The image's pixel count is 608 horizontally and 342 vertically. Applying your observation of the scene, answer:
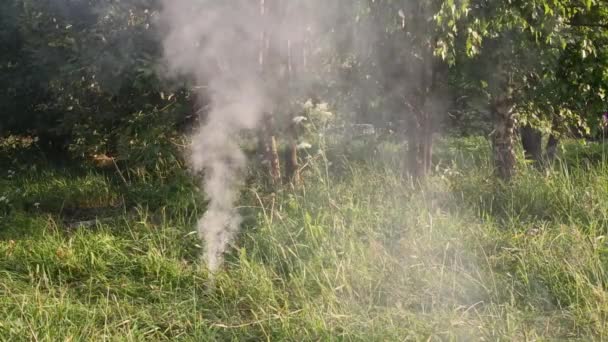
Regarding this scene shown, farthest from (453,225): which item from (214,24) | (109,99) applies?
(109,99)

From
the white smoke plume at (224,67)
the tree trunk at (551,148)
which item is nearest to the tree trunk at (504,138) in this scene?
the tree trunk at (551,148)

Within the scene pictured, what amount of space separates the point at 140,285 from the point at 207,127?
6.99 ft

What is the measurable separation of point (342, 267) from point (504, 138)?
2.31 meters

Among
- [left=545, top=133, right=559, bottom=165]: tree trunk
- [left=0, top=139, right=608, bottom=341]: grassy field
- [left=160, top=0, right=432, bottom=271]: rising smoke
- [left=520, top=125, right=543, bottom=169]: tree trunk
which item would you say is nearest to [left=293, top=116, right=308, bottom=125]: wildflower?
[left=160, top=0, right=432, bottom=271]: rising smoke

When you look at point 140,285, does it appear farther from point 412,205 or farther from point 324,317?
point 412,205

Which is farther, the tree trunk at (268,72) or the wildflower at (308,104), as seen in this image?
the wildflower at (308,104)

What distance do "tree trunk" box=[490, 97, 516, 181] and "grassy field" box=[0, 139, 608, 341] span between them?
13 cm

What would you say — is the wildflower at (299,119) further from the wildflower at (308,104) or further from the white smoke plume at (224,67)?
the white smoke plume at (224,67)

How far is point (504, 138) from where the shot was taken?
470cm

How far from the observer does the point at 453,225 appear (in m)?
3.56

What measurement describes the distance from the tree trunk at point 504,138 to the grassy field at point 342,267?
0.43 ft

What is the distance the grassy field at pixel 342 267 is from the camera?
2.67m

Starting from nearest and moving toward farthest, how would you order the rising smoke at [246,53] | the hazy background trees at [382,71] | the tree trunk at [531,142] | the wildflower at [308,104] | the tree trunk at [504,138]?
the hazy background trees at [382,71]
the rising smoke at [246,53]
the wildflower at [308,104]
the tree trunk at [504,138]
the tree trunk at [531,142]

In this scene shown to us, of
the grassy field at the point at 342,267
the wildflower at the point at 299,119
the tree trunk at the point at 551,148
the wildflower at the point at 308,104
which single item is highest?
the wildflower at the point at 308,104
